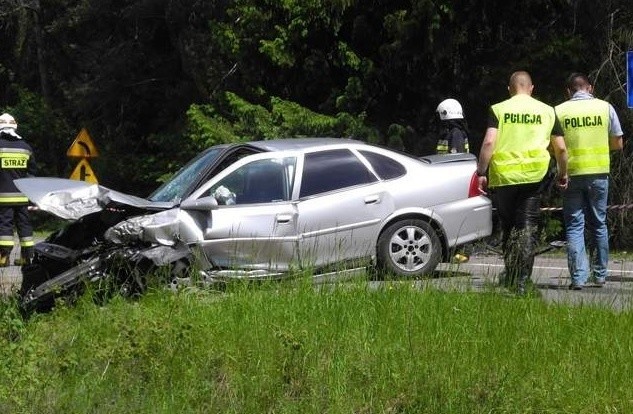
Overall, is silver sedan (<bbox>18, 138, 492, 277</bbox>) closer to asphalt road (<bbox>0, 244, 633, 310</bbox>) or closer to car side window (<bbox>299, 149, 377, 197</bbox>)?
car side window (<bbox>299, 149, 377, 197</bbox>)

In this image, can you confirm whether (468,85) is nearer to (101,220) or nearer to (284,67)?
(284,67)

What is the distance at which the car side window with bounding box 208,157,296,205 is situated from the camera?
1037 centimetres

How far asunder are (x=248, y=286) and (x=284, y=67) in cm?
1331

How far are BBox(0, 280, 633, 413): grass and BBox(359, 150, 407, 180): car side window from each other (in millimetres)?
3434

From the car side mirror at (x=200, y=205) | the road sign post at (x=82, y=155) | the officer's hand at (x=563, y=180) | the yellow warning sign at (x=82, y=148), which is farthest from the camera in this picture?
the yellow warning sign at (x=82, y=148)

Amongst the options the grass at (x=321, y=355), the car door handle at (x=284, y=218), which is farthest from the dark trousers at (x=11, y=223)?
the grass at (x=321, y=355)

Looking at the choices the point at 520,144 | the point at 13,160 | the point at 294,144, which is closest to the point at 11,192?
the point at 13,160

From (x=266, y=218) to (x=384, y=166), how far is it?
1.53 metres

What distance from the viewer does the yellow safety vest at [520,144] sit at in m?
9.00

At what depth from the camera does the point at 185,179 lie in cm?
1087

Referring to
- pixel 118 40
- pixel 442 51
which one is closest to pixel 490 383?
pixel 442 51

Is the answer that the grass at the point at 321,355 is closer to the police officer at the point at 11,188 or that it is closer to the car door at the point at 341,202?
the car door at the point at 341,202

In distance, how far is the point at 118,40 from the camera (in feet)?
107

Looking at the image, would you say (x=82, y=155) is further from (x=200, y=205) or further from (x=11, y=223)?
(x=200, y=205)
